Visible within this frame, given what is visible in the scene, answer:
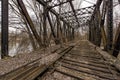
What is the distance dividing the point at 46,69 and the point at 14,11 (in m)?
8.29

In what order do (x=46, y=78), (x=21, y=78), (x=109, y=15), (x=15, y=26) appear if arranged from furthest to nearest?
(x=15, y=26) < (x=109, y=15) < (x=46, y=78) < (x=21, y=78)

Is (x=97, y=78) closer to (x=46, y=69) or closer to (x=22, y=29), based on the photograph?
(x=46, y=69)

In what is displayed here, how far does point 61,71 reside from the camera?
2.49 meters

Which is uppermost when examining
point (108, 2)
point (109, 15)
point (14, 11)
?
point (14, 11)

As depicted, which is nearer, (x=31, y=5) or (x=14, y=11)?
(x=14, y=11)

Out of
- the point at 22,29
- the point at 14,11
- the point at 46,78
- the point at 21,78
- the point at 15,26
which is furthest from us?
the point at 22,29

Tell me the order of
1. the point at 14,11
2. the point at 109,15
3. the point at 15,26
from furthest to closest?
the point at 15,26, the point at 14,11, the point at 109,15

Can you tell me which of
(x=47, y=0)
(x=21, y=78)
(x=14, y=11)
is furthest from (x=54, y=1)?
(x=21, y=78)

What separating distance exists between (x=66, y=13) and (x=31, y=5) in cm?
403

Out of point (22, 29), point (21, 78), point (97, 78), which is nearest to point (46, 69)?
point (21, 78)

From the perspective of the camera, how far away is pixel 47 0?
7004mm

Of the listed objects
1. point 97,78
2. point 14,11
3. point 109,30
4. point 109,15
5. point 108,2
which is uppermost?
point 14,11

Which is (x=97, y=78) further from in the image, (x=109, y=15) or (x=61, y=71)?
(x=109, y=15)

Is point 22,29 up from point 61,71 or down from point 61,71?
up
